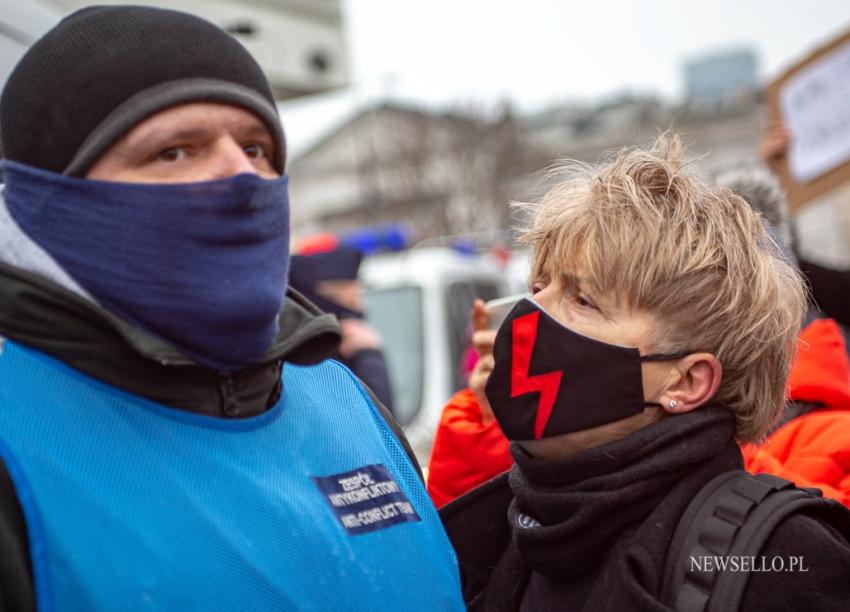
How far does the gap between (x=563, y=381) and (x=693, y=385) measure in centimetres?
24

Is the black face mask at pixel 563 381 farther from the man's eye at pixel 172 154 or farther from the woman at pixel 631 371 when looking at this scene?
the man's eye at pixel 172 154

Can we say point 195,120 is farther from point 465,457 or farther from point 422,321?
point 422,321

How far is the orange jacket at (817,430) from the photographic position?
6.89ft

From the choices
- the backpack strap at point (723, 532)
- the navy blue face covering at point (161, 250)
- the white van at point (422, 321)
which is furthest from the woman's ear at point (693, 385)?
the white van at point (422, 321)

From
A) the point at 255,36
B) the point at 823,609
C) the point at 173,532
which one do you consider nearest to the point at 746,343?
the point at 823,609

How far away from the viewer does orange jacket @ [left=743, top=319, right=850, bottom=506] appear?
82.7 inches

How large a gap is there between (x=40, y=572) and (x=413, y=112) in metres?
28.9

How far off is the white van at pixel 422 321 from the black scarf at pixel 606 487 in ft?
15.3

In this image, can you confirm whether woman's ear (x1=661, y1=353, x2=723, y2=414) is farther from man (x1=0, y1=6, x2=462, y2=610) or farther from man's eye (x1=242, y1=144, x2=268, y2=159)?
man's eye (x1=242, y1=144, x2=268, y2=159)

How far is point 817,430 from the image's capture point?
2.22m

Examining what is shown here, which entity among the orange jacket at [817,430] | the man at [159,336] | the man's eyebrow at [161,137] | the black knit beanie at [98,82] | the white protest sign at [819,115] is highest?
the black knit beanie at [98,82]

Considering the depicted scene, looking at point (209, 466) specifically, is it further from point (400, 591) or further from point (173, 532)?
point (400, 591)

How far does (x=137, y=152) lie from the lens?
1.43 meters

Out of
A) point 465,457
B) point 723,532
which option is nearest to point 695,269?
point 723,532
